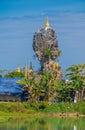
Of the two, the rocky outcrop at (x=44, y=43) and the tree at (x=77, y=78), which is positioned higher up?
the rocky outcrop at (x=44, y=43)

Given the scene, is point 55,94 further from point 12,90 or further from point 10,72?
point 10,72

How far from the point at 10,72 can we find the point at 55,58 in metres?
8.38

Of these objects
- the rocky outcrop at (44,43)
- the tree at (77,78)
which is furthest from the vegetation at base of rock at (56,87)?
the rocky outcrop at (44,43)

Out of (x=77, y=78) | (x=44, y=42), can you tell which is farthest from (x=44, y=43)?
(x=77, y=78)

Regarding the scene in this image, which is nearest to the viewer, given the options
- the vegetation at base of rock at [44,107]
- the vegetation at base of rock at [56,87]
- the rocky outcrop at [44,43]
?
the vegetation at base of rock at [44,107]

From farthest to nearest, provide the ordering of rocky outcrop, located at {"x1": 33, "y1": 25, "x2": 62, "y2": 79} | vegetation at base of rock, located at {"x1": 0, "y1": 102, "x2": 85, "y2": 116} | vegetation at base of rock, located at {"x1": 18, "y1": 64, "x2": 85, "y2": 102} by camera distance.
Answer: rocky outcrop, located at {"x1": 33, "y1": 25, "x2": 62, "y2": 79}
vegetation at base of rock, located at {"x1": 18, "y1": 64, "x2": 85, "y2": 102}
vegetation at base of rock, located at {"x1": 0, "y1": 102, "x2": 85, "y2": 116}

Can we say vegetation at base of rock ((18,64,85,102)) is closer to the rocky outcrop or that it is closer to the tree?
the tree

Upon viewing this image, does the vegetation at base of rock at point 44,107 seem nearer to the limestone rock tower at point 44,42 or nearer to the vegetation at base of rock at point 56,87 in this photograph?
the vegetation at base of rock at point 56,87

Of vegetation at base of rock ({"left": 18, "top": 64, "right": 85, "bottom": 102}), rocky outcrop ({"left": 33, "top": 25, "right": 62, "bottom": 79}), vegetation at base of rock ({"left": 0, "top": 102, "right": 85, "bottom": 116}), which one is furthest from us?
rocky outcrop ({"left": 33, "top": 25, "right": 62, "bottom": 79})

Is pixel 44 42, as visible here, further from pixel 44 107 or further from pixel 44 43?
pixel 44 107

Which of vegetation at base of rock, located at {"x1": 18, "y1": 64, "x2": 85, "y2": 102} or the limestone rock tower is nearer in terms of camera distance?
vegetation at base of rock, located at {"x1": 18, "y1": 64, "x2": 85, "y2": 102}

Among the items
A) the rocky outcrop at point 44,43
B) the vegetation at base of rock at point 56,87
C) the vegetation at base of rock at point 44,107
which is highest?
the rocky outcrop at point 44,43

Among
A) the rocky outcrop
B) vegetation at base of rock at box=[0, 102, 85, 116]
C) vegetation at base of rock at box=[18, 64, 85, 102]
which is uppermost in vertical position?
the rocky outcrop

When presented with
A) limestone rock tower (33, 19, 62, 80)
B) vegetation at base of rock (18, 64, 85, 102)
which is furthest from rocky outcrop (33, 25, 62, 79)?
vegetation at base of rock (18, 64, 85, 102)
